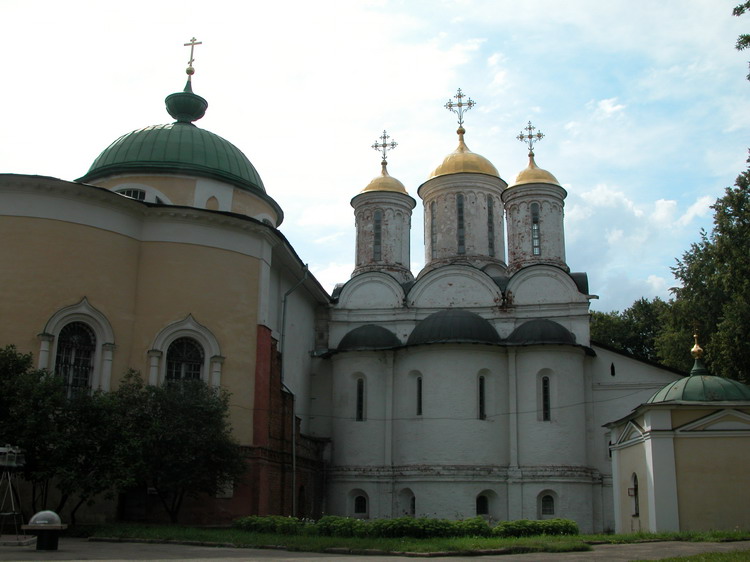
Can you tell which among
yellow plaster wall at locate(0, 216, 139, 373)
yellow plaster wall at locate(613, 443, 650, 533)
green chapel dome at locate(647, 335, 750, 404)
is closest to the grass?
yellow plaster wall at locate(613, 443, 650, 533)

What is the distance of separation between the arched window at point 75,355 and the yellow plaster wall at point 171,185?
5835 mm

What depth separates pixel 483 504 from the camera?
25.3 metres

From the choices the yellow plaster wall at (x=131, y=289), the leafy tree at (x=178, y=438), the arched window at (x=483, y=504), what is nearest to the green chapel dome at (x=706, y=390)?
the arched window at (x=483, y=504)

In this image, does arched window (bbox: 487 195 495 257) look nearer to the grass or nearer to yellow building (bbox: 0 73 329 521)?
yellow building (bbox: 0 73 329 521)

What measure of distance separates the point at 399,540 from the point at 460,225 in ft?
60.0

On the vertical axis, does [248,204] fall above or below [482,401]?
above

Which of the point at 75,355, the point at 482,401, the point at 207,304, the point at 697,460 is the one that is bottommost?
the point at 697,460

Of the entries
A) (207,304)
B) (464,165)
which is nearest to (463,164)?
(464,165)

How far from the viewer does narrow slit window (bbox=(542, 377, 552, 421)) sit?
2586cm

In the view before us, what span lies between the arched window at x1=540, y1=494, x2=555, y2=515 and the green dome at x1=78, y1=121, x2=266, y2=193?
523 inches

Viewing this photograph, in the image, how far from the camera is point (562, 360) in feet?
86.0

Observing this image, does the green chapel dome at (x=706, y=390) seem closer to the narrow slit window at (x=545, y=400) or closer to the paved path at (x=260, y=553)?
the paved path at (x=260, y=553)

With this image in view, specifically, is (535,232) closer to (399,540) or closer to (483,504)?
(483,504)

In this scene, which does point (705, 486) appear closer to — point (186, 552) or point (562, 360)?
point (562, 360)
